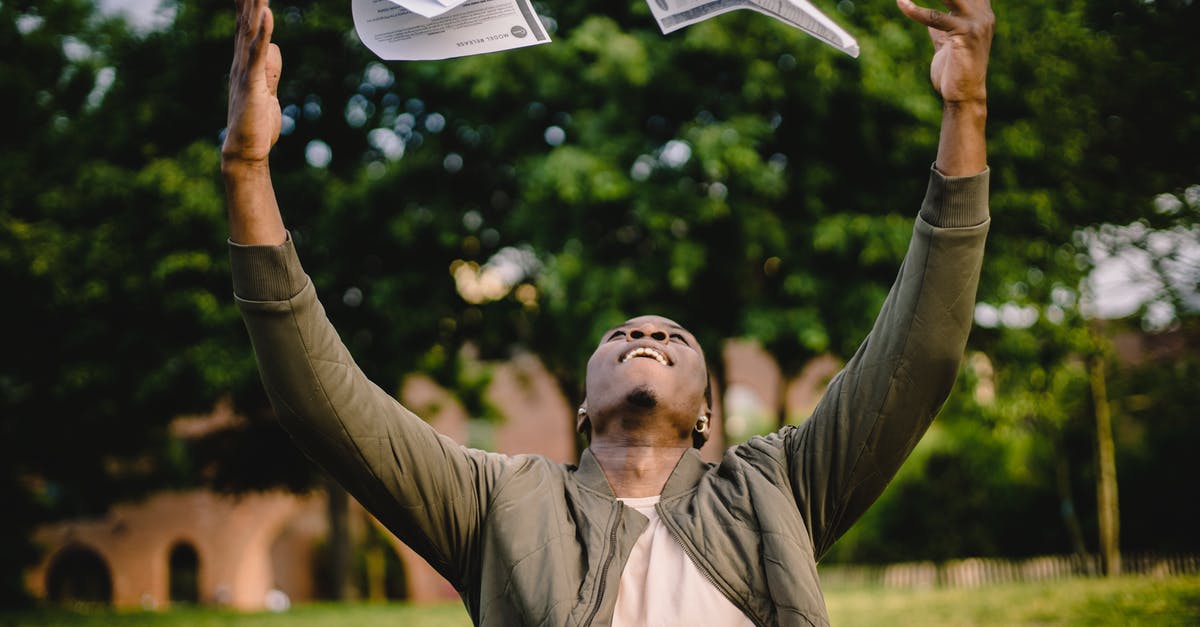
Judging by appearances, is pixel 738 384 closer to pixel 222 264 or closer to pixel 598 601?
pixel 222 264

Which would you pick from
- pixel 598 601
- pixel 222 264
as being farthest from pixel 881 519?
pixel 598 601

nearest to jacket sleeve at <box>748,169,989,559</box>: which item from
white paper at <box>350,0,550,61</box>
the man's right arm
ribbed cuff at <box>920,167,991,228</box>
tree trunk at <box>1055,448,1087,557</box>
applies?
ribbed cuff at <box>920,167,991,228</box>

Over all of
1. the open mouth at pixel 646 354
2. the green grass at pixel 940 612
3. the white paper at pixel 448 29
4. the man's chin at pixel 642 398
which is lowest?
the green grass at pixel 940 612

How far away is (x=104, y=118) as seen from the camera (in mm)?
14641

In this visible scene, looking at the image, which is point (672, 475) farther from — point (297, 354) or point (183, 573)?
point (183, 573)

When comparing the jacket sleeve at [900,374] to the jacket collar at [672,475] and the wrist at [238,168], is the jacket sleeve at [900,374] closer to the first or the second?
the jacket collar at [672,475]

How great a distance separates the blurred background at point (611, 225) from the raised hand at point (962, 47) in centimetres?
559

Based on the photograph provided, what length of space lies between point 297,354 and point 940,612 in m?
10.3

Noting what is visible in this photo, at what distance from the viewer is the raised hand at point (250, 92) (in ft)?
6.48

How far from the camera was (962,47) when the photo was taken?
2.15 m

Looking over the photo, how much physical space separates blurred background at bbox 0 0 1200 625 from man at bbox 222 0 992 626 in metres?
5.80

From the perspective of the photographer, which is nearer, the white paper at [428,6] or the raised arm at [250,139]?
the raised arm at [250,139]

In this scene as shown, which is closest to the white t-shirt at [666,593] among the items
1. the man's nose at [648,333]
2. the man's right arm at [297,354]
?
the man's right arm at [297,354]

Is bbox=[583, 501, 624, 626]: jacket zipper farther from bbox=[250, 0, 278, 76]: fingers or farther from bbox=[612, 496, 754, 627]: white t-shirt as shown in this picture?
bbox=[250, 0, 278, 76]: fingers
